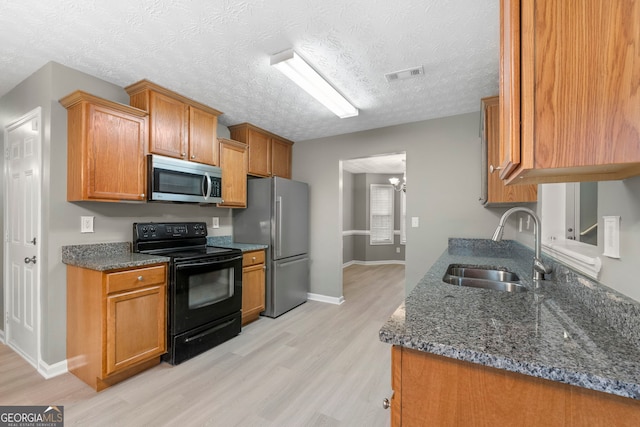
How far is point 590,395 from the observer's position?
626mm

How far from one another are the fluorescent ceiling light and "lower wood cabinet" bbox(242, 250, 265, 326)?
182 centimetres

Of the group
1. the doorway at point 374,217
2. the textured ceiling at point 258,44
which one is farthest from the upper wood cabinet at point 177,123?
the doorway at point 374,217

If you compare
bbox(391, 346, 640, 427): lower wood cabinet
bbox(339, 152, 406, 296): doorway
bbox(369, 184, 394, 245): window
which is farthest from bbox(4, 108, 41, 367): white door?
bbox(369, 184, 394, 245): window

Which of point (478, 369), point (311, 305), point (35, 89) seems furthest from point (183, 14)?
point (311, 305)

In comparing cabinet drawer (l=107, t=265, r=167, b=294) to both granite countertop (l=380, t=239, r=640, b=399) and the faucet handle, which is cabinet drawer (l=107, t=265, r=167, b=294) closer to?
granite countertop (l=380, t=239, r=640, b=399)

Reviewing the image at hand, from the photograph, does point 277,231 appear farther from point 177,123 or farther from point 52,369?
point 52,369

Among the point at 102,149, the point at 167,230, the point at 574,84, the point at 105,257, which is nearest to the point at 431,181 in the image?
the point at 574,84

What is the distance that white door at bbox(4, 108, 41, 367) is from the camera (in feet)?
7.18

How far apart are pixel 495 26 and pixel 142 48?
2.26m

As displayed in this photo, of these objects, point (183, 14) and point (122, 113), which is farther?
point (122, 113)

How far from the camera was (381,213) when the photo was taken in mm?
7277

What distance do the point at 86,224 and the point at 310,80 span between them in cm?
214

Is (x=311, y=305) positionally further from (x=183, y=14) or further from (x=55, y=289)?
(x=183, y=14)

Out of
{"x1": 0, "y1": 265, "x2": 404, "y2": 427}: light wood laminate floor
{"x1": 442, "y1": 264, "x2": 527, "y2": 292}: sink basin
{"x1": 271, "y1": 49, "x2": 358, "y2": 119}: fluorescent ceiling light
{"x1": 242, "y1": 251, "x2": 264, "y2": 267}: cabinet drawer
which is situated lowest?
{"x1": 0, "y1": 265, "x2": 404, "y2": 427}: light wood laminate floor
